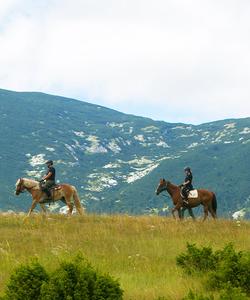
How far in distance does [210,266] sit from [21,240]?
26.0 feet

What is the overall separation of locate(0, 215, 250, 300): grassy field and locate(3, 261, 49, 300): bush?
1813mm

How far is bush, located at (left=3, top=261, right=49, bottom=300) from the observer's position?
10.3 m

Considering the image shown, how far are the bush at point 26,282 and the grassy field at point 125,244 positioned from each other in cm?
181

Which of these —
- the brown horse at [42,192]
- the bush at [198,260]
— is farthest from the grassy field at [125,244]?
the brown horse at [42,192]

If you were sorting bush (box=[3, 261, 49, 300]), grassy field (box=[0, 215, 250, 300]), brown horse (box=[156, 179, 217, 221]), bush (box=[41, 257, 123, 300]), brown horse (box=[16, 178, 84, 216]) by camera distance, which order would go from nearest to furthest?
bush (box=[41, 257, 123, 300]) < bush (box=[3, 261, 49, 300]) < grassy field (box=[0, 215, 250, 300]) < brown horse (box=[16, 178, 84, 216]) < brown horse (box=[156, 179, 217, 221])

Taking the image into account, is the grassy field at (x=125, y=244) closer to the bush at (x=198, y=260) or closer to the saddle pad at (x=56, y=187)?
the bush at (x=198, y=260)

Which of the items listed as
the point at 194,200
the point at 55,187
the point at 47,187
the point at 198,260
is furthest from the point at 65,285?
the point at 194,200

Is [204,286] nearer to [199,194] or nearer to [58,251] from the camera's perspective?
[58,251]

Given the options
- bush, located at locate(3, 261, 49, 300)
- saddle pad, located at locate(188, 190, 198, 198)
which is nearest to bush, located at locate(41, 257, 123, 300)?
bush, located at locate(3, 261, 49, 300)

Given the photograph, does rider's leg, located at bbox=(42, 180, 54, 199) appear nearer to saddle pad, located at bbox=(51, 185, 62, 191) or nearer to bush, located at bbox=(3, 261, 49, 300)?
saddle pad, located at bbox=(51, 185, 62, 191)

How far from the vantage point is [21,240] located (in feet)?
62.8

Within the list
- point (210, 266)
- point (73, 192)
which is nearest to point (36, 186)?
point (73, 192)

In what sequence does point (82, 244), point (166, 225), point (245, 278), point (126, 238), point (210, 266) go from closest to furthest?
point (245, 278)
point (210, 266)
point (82, 244)
point (126, 238)
point (166, 225)

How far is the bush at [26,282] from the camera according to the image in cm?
1027
